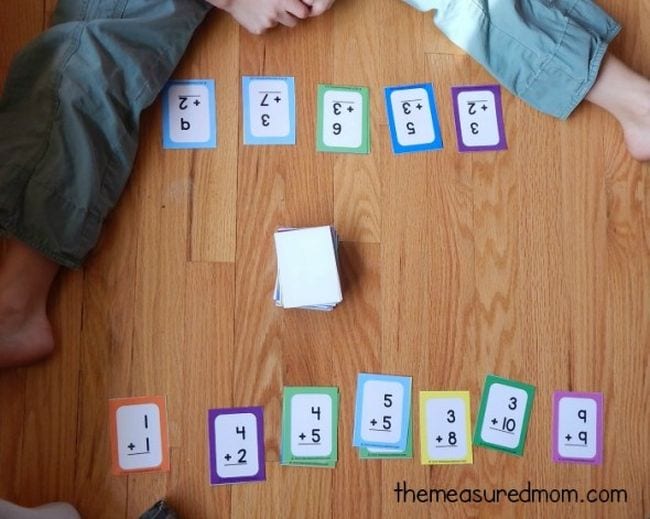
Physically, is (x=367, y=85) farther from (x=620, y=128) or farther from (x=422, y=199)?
(x=620, y=128)

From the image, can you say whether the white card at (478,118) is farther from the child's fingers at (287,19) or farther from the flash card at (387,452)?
the flash card at (387,452)

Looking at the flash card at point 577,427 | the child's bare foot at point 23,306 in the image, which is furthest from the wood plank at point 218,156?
the flash card at point 577,427

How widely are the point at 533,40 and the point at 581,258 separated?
0.35 meters

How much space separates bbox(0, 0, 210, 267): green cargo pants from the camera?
104cm

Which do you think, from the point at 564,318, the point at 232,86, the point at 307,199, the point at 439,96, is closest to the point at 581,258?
the point at 564,318

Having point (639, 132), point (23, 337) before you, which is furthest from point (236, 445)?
point (639, 132)

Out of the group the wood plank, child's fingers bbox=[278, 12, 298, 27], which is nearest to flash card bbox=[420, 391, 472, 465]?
the wood plank

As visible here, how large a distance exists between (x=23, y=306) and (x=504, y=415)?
29.1 inches

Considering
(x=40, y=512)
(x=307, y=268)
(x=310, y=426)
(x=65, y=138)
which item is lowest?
(x=40, y=512)

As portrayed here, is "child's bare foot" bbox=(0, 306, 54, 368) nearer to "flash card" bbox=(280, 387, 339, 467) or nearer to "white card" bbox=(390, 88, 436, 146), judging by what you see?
"flash card" bbox=(280, 387, 339, 467)

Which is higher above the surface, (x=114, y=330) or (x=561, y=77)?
(x=561, y=77)

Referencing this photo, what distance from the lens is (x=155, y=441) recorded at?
43.5 inches

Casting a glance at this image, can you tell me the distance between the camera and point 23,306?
3.51 feet

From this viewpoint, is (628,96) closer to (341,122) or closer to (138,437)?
(341,122)
